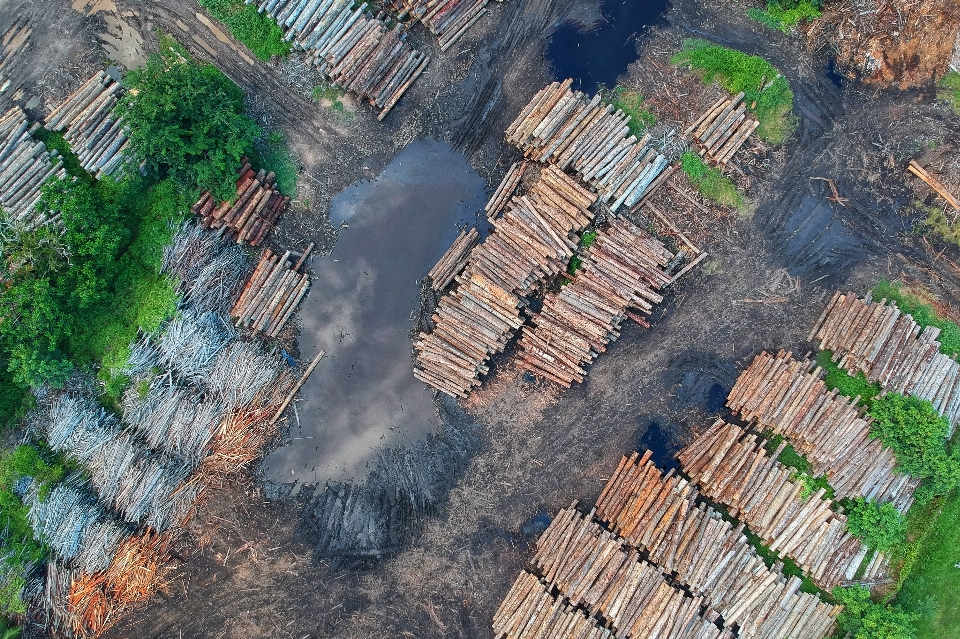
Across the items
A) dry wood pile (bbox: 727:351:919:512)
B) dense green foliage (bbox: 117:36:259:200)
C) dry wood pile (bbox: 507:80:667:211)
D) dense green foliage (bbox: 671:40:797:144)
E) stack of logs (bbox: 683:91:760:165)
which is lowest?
dense green foliage (bbox: 117:36:259:200)

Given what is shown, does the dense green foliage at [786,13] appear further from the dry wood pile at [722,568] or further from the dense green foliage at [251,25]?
the dense green foliage at [251,25]

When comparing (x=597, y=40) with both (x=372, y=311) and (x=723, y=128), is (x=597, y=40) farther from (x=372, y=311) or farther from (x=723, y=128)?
(x=372, y=311)

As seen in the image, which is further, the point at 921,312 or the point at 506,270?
the point at 921,312

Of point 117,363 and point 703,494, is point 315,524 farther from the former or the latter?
point 703,494

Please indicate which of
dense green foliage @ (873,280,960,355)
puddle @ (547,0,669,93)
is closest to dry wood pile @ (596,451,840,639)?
dense green foliage @ (873,280,960,355)

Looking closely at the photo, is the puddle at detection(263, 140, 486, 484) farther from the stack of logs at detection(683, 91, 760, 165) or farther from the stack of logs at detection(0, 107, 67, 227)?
the stack of logs at detection(0, 107, 67, 227)

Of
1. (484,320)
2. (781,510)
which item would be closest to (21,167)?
(484,320)

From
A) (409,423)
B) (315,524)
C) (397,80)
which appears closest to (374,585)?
(315,524)

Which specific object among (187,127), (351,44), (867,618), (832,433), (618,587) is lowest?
(618,587)
